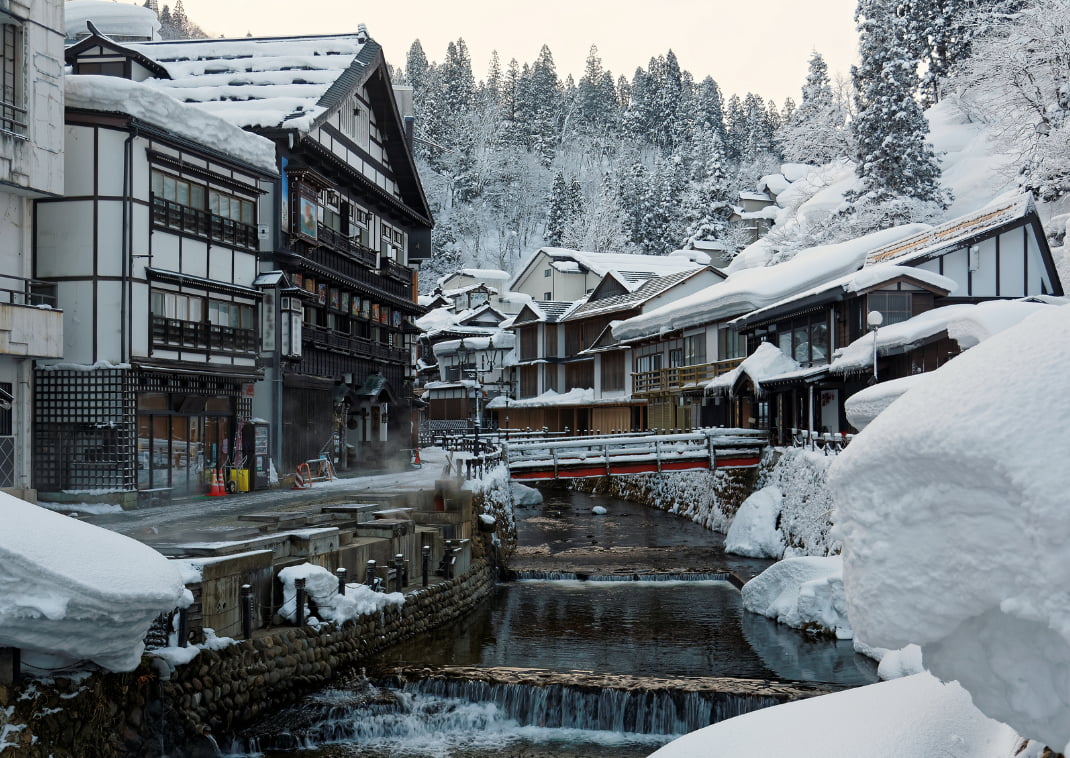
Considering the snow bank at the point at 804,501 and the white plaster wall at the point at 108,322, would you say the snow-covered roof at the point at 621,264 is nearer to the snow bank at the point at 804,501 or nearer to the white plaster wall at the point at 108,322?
the snow bank at the point at 804,501

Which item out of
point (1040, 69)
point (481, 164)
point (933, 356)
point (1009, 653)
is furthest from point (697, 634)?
point (481, 164)

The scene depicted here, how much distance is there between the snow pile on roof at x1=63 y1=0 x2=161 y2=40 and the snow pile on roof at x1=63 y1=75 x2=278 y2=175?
11.9 m

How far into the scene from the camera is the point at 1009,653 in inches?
166

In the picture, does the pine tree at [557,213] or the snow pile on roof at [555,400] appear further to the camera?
the pine tree at [557,213]

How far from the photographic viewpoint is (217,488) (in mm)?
25484

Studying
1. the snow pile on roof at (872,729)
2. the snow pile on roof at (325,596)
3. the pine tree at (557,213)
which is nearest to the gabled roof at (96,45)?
the snow pile on roof at (325,596)

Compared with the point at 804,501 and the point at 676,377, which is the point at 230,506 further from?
the point at 676,377

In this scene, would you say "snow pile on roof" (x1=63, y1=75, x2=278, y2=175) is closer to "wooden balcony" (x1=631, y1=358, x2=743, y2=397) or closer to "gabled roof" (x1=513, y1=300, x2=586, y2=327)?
"wooden balcony" (x1=631, y1=358, x2=743, y2=397)

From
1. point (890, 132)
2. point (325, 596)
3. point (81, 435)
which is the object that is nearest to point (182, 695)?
point (325, 596)

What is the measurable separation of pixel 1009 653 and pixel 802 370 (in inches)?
1084

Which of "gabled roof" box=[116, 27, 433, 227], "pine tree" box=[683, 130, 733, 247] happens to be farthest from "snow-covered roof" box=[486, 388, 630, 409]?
"pine tree" box=[683, 130, 733, 247]

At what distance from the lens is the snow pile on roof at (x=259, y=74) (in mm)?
29828

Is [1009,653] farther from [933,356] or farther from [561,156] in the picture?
[561,156]

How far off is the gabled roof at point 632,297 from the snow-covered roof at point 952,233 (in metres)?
16.6
